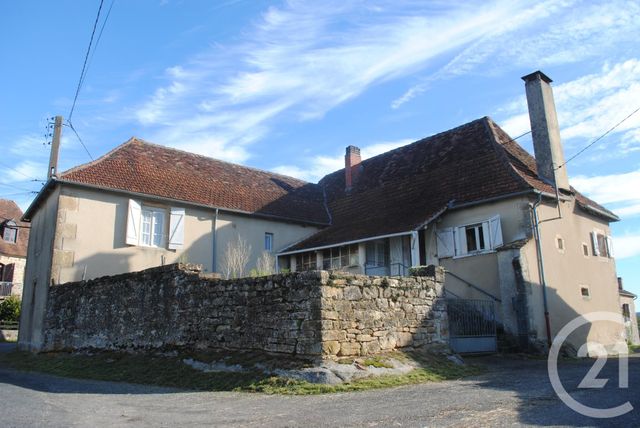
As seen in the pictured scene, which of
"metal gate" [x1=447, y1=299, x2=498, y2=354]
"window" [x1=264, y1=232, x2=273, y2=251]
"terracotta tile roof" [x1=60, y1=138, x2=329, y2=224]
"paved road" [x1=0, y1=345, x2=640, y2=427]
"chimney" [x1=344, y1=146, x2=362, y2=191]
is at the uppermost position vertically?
"chimney" [x1=344, y1=146, x2=362, y2=191]

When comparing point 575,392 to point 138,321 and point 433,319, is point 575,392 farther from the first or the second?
point 138,321

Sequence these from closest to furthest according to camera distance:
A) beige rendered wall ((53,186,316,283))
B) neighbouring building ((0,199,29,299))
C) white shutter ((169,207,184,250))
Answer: beige rendered wall ((53,186,316,283)), white shutter ((169,207,184,250)), neighbouring building ((0,199,29,299))

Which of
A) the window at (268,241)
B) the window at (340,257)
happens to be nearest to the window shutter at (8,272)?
the window at (268,241)

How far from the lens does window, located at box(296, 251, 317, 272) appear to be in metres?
19.3

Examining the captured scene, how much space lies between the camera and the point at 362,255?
17516mm

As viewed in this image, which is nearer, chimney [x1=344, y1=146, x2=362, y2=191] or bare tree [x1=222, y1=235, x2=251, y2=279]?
bare tree [x1=222, y1=235, x2=251, y2=279]

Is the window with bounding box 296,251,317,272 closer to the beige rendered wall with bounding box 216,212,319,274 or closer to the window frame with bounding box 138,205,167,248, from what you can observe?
the beige rendered wall with bounding box 216,212,319,274

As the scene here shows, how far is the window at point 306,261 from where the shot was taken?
19312 mm

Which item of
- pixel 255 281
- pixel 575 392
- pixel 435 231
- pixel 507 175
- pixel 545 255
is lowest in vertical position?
pixel 575 392

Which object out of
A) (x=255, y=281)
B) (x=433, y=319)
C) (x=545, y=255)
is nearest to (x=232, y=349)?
(x=255, y=281)

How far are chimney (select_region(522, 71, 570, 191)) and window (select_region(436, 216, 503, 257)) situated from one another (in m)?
2.80

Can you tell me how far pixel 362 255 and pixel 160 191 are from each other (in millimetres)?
7301

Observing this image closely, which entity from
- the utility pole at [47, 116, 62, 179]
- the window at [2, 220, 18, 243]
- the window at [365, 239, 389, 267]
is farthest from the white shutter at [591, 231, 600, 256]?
the window at [2, 220, 18, 243]

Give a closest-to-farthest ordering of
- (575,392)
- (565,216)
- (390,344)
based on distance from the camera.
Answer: (575,392) → (390,344) → (565,216)
